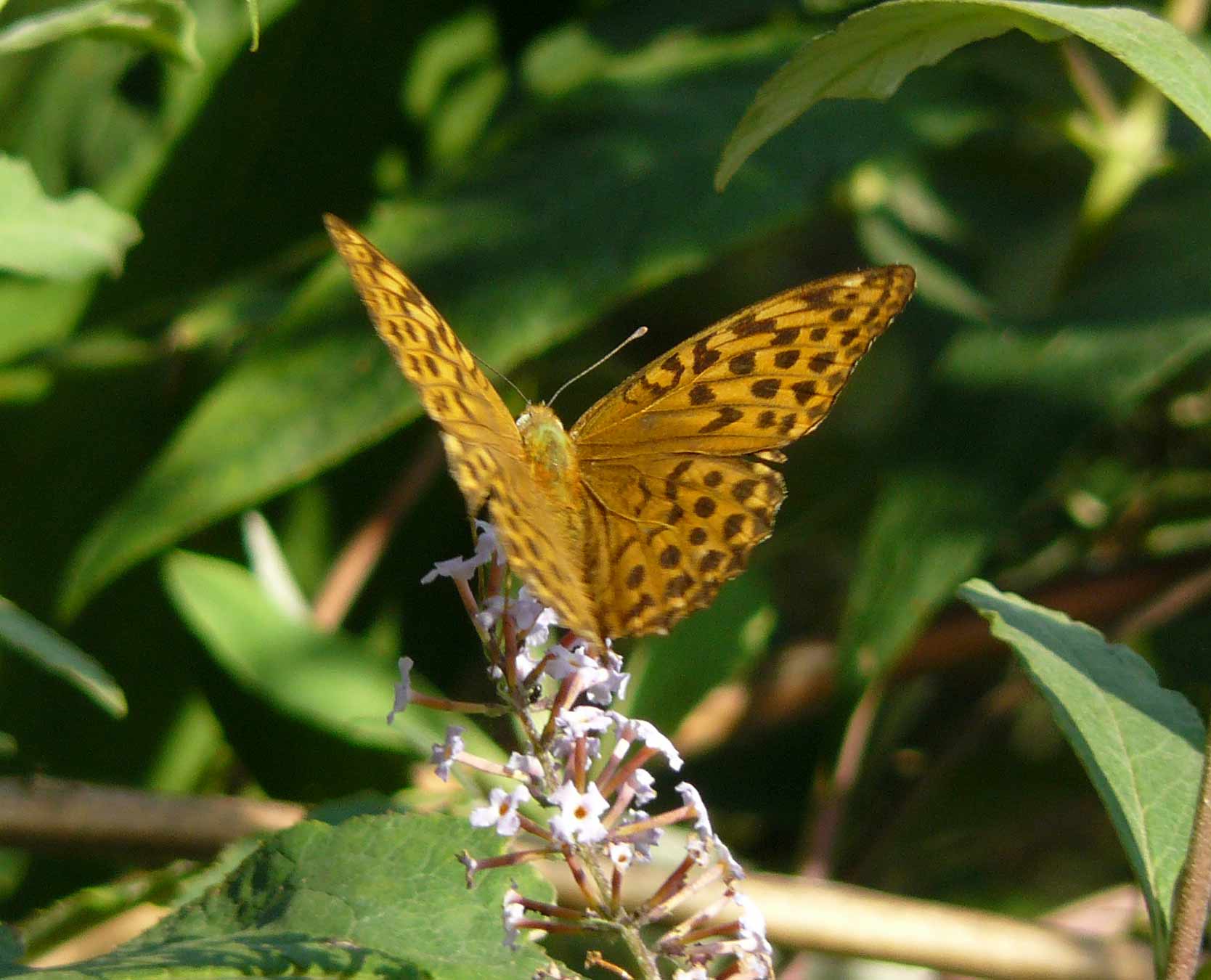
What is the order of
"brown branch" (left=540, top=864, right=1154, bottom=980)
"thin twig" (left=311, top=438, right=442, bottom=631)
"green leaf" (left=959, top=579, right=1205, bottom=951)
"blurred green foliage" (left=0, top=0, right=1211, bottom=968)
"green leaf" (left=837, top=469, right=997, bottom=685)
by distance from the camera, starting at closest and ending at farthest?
"green leaf" (left=959, top=579, right=1205, bottom=951) < "brown branch" (left=540, top=864, right=1154, bottom=980) < "green leaf" (left=837, top=469, right=997, bottom=685) < "blurred green foliage" (left=0, top=0, right=1211, bottom=968) < "thin twig" (left=311, top=438, right=442, bottom=631)

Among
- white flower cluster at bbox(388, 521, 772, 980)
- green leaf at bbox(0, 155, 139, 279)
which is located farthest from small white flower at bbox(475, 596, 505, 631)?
green leaf at bbox(0, 155, 139, 279)

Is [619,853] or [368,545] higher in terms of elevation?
[619,853]

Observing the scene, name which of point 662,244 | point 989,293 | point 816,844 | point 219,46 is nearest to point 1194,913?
point 816,844

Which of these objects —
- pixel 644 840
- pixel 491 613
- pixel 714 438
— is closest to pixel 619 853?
pixel 644 840

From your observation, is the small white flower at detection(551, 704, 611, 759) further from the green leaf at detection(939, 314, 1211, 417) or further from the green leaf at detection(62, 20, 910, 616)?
the green leaf at detection(939, 314, 1211, 417)

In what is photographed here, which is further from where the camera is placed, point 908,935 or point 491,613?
point 908,935

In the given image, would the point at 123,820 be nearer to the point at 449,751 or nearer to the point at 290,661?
the point at 290,661

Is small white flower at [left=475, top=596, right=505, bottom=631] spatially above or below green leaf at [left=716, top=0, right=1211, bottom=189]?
below

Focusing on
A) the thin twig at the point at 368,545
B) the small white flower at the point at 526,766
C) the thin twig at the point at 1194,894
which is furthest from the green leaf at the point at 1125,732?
the thin twig at the point at 368,545
